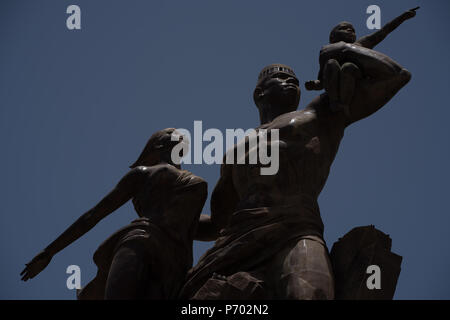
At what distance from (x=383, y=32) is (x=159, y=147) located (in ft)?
10.7

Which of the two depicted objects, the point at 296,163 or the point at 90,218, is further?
the point at 90,218

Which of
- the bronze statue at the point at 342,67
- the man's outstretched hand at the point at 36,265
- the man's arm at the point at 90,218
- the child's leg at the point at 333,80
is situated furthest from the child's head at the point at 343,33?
the man's outstretched hand at the point at 36,265

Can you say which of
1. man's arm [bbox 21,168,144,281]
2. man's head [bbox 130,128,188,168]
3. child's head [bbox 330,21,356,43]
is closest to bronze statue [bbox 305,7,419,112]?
child's head [bbox 330,21,356,43]

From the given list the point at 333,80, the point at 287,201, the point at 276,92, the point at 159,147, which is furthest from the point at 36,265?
the point at 333,80

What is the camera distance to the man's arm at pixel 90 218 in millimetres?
9383

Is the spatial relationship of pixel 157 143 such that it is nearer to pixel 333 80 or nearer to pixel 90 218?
pixel 90 218

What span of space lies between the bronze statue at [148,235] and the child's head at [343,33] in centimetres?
248

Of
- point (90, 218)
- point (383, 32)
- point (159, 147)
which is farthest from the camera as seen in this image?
point (159, 147)

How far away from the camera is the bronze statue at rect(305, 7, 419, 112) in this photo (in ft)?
29.9

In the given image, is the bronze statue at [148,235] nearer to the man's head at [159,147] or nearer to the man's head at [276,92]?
the man's head at [159,147]

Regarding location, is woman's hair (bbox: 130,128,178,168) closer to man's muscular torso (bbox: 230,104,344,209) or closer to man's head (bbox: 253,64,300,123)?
man's muscular torso (bbox: 230,104,344,209)

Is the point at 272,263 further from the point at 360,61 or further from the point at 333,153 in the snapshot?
the point at 360,61

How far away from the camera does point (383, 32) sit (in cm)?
974

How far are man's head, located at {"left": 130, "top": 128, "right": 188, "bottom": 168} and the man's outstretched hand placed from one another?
166 centimetres
